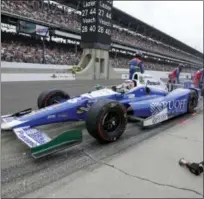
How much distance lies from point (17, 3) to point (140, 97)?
26.4 meters

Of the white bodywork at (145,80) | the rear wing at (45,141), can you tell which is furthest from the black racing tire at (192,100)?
the rear wing at (45,141)

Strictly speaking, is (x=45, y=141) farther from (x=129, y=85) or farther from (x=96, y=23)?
(x=96, y=23)

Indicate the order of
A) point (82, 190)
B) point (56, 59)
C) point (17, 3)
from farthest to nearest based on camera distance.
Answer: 1. point (56, 59)
2. point (17, 3)
3. point (82, 190)

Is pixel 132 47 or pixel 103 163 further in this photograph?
pixel 132 47

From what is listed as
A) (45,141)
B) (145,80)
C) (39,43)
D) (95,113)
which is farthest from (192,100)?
(39,43)

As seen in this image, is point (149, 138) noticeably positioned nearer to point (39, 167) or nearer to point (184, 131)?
point (184, 131)

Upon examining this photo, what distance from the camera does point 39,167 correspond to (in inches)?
113

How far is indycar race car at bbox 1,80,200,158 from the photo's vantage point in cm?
316

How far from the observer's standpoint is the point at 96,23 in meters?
24.0

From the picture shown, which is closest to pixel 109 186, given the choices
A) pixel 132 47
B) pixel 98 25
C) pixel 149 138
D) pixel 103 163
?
pixel 103 163

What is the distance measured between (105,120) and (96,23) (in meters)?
21.8

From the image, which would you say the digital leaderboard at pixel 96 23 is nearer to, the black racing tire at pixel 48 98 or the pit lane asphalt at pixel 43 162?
the black racing tire at pixel 48 98

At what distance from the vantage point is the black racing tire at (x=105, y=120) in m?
3.48

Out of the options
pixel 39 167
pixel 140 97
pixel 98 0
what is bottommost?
pixel 39 167
